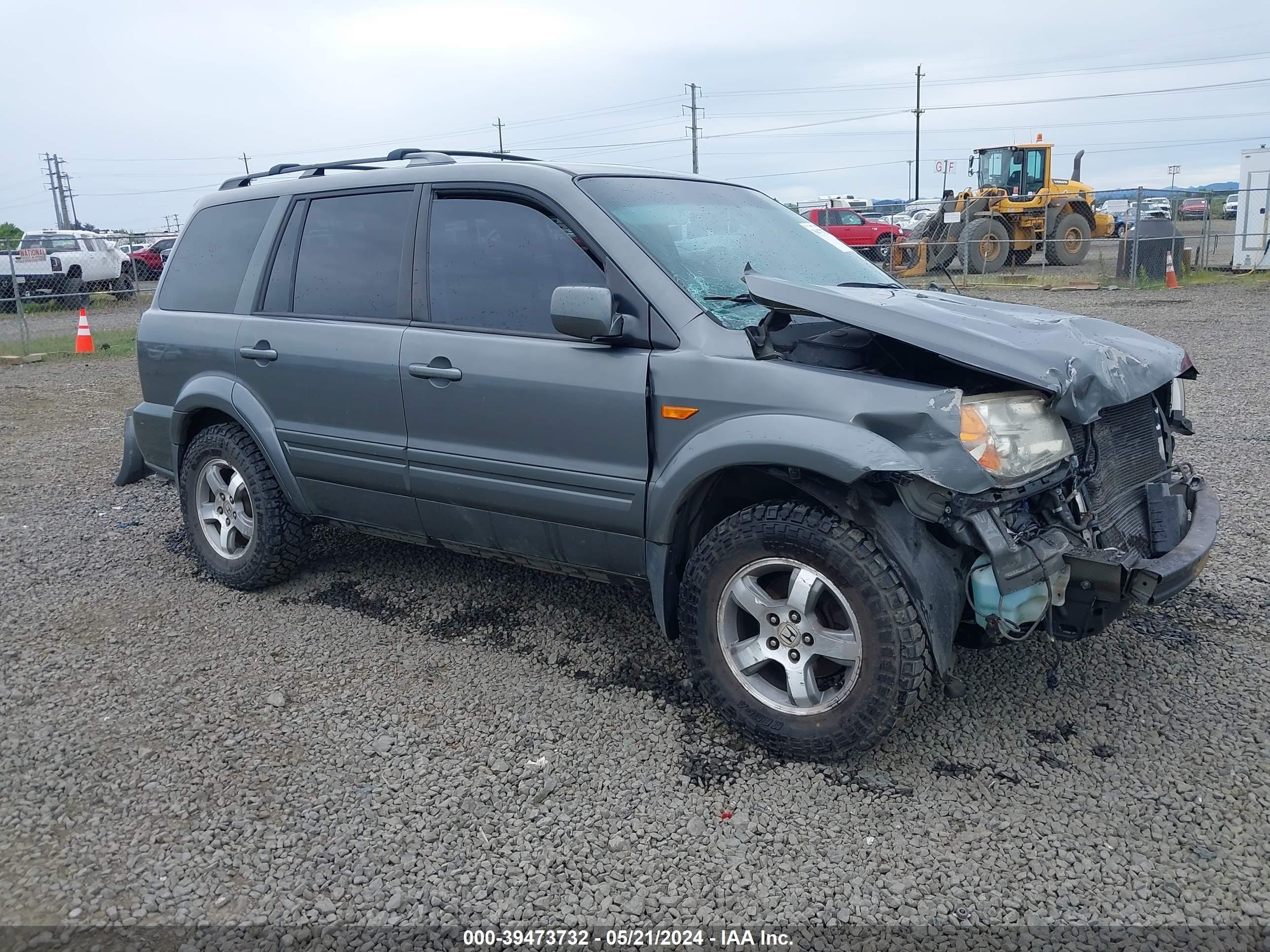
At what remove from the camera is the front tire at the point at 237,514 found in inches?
186

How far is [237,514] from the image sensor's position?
16.1 feet

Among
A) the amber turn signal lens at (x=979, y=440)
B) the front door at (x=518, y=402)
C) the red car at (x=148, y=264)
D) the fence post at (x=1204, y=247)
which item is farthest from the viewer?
the red car at (x=148, y=264)

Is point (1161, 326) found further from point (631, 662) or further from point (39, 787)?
point (39, 787)

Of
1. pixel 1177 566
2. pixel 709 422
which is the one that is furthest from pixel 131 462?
pixel 1177 566

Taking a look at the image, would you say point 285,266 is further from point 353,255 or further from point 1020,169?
point 1020,169

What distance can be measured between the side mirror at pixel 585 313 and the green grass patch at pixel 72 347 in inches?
528

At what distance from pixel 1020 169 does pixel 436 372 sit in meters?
25.5

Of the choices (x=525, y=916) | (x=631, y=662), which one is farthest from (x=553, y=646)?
(x=525, y=916)

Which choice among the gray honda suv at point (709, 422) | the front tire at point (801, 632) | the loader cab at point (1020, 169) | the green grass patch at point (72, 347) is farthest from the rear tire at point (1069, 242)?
the front tire at point (801, 632)

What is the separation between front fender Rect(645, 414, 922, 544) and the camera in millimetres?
2914

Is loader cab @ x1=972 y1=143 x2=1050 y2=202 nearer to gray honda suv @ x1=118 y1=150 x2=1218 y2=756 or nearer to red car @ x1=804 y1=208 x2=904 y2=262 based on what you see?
red car @ x1=804 y1=208 x2=904 y2=262

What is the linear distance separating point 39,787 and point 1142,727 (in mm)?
3621

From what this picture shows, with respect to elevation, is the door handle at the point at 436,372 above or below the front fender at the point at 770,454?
above

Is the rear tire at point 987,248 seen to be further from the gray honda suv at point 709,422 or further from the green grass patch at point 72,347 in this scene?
the gray honda suv at point 709,422
